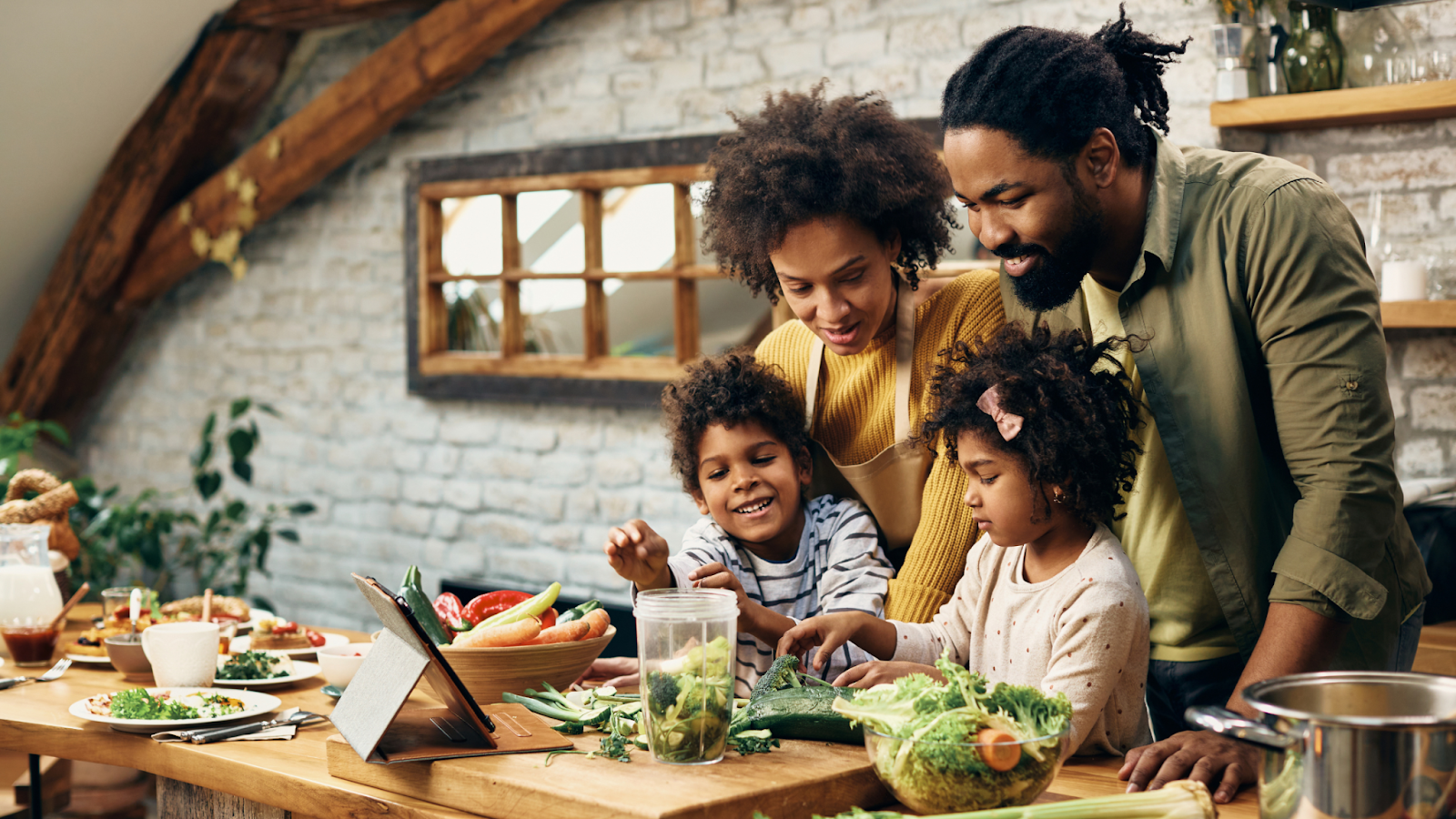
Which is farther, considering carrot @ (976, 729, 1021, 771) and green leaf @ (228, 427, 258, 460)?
green leaf @ (228, 427, 258, 460)

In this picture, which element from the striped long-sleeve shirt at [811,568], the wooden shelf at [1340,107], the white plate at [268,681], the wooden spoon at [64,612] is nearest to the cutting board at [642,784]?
the striped long-sleeve shirt at [811,568]

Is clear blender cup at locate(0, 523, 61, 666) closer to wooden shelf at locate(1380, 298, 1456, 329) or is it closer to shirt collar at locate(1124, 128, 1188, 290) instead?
shirt collar at locate(1124, 128, 1188, 290)

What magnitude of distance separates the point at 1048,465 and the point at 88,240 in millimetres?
5149

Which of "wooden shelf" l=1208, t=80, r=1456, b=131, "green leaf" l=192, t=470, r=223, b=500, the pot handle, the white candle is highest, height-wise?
"wooden shelf" l=1208, t=80, r=1456, b=131

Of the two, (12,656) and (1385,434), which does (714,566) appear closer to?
(1385,434)

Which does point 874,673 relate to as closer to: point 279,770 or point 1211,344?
point 1211,344

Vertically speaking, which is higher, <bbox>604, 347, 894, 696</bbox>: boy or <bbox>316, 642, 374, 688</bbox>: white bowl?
<bbox>604, 347, 894, 696</bbox>: boy

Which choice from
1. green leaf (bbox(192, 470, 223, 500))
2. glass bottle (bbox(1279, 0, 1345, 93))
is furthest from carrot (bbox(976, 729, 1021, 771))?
green leaf (bbox(192, 470, 223, 500))

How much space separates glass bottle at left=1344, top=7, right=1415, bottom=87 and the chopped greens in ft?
9.11

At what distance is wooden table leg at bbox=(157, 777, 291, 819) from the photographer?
1697 millimetres

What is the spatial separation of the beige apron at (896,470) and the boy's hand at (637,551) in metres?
0.41

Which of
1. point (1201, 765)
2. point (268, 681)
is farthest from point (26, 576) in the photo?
point (1201, 765)

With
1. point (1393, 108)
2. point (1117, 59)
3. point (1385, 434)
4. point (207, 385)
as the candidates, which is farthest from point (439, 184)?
point (1385, 434)

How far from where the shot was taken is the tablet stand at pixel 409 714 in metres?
1.48
